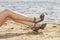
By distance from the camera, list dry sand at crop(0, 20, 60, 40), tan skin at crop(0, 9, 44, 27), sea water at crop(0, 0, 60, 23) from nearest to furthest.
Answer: dry sand at crop(0, 20, 60, 40) → tan skin at crop(0, 9, 44, 27) → sea water at crop(0, 0, 60, 23)

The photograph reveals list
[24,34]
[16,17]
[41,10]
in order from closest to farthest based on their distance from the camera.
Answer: [16,17], [24,34], [41,10]

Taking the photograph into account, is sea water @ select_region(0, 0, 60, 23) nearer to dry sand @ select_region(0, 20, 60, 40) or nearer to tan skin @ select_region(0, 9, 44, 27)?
dry sand @ select_region(0, 20, 60, 40)

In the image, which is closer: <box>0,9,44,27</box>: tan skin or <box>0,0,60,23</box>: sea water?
<box>0,9,44,27</box>: tan skin

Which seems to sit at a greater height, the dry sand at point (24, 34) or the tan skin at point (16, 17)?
the tan skin at point (16, 17)

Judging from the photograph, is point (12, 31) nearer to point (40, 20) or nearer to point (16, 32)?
point (16, 32)

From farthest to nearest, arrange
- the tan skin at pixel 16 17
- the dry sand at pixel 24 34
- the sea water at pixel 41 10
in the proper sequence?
1. the sea water at pixel 41 10
2. the tan skin at pixel 16 17
3. the dry sand at pixel 24 34

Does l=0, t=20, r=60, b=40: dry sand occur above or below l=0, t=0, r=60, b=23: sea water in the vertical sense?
above

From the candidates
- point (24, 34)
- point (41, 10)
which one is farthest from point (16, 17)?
point (41, 10)

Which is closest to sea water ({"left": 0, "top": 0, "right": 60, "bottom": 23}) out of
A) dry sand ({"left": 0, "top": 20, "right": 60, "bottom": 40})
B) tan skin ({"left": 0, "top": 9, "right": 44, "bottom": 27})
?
dry sand ({"left": 0, "top": 20, "right": 60, "bottom": 40})

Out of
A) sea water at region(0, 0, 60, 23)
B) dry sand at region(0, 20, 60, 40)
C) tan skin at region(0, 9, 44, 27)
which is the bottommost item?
sea water at region(0, 0, 60, 23)

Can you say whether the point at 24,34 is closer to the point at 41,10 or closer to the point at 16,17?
the point at 16,17

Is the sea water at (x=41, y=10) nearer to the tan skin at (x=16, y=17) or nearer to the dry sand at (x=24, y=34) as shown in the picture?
the dry sand at (x=24, y=34)

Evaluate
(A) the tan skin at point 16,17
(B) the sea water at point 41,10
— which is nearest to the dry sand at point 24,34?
→ (A) the tan skin at point 16,17

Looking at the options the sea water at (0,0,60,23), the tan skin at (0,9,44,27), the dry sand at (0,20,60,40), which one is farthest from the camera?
the sea water at (0,0,60,23)
